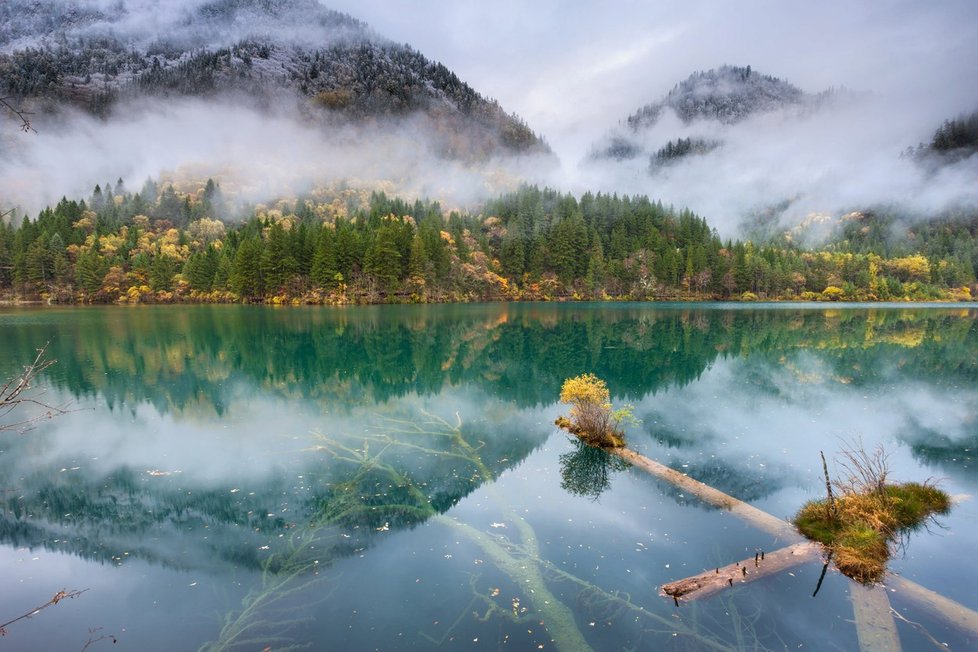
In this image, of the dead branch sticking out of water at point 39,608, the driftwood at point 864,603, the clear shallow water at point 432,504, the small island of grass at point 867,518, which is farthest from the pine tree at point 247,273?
the small island of grass at point 867,518

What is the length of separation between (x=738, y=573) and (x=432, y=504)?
7.11 m

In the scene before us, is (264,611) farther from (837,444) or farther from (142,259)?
(142,259)

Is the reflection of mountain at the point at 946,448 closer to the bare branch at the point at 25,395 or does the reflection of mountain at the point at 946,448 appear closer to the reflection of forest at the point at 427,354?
the reflection of forest at the point at 427,354

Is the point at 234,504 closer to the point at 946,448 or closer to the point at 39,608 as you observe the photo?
the point at 39,608

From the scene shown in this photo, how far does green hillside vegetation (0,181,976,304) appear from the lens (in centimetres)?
9575

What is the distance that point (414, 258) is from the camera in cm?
9656

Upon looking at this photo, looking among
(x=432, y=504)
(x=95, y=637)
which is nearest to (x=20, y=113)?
(x=95, y=637)

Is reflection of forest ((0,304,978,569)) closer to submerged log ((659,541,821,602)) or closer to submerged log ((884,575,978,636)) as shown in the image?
submerged log ((659,541,821,602))

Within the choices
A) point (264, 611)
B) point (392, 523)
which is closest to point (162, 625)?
point (264, 611)

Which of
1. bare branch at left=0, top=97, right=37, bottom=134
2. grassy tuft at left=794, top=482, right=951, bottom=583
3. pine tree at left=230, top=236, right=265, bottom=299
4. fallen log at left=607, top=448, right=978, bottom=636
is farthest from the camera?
pine tree at left=230, top=236, right=265, bottom=299

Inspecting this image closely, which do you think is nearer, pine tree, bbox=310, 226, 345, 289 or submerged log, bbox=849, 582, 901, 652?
submerged log, bbox=849, 582, 901, 652

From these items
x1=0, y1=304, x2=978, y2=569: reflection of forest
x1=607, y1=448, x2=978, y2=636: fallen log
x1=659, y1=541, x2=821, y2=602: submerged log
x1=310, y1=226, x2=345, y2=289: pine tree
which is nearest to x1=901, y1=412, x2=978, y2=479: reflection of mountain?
x1=0, y1=304, x2=978, y2=569: reflection of forest

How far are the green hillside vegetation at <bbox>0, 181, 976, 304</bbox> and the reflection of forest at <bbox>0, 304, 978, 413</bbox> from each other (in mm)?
35940

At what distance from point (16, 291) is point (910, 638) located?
13225 centimetres
